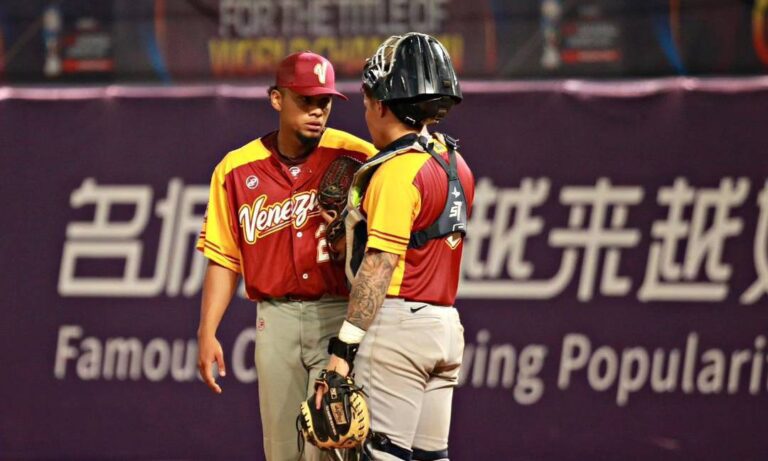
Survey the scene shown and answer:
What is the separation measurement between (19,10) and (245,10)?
1.36 m

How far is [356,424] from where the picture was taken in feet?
13.9

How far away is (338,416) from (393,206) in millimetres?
703

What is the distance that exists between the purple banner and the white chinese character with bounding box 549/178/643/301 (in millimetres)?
11

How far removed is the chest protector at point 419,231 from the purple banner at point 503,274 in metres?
3.04

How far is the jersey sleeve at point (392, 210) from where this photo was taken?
4.21m

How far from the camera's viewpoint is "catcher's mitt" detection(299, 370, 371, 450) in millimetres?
4238

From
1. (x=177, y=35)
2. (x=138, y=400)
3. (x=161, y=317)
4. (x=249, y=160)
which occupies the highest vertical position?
(x=177, y=35)

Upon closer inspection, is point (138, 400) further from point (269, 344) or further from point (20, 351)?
point (269, 344)

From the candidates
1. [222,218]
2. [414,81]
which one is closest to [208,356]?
[222,218]

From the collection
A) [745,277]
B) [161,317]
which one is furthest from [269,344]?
[745,277]

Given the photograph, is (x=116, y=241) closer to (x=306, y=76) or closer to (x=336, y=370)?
(x=306, y=76)

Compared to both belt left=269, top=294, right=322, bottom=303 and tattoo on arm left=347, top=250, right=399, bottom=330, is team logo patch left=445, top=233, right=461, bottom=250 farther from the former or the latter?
belt left=269, top=294, right=322, bottom=303

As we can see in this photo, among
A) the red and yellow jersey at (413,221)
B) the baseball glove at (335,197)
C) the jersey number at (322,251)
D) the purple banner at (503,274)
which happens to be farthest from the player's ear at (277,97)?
the purple banner at (503,274)

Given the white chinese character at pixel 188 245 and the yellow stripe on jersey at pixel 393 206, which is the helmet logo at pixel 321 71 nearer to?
the yellow stripe on jersey at pixel 393 206
